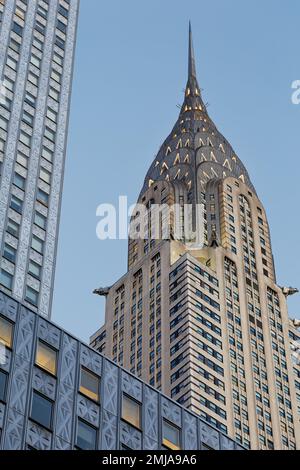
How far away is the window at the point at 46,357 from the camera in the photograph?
59734 millimetres

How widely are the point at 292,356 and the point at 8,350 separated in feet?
433

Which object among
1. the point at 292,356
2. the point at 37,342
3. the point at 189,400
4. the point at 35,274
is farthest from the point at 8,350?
the point at 292,356

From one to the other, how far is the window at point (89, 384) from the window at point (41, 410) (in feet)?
9.63

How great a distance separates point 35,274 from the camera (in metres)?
103

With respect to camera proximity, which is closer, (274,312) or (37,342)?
(37,342)

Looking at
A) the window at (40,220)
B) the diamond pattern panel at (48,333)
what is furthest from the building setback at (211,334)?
the diamond pattern panel at (48,333)

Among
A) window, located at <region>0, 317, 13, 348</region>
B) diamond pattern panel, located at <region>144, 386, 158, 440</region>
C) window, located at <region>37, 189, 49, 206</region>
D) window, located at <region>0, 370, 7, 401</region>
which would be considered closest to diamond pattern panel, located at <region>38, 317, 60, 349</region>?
window, located at <region>0, 317, 13, 348</region>

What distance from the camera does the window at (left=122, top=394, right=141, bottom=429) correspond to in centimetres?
6191

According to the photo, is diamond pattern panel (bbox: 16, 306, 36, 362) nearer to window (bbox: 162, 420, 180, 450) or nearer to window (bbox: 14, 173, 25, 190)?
window (bbox: 162, 420, 180, 450)

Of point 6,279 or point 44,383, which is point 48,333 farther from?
point 6,279

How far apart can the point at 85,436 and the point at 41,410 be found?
123 inches

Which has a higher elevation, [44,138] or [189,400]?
[44,138]

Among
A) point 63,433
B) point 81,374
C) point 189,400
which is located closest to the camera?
point 63,433
